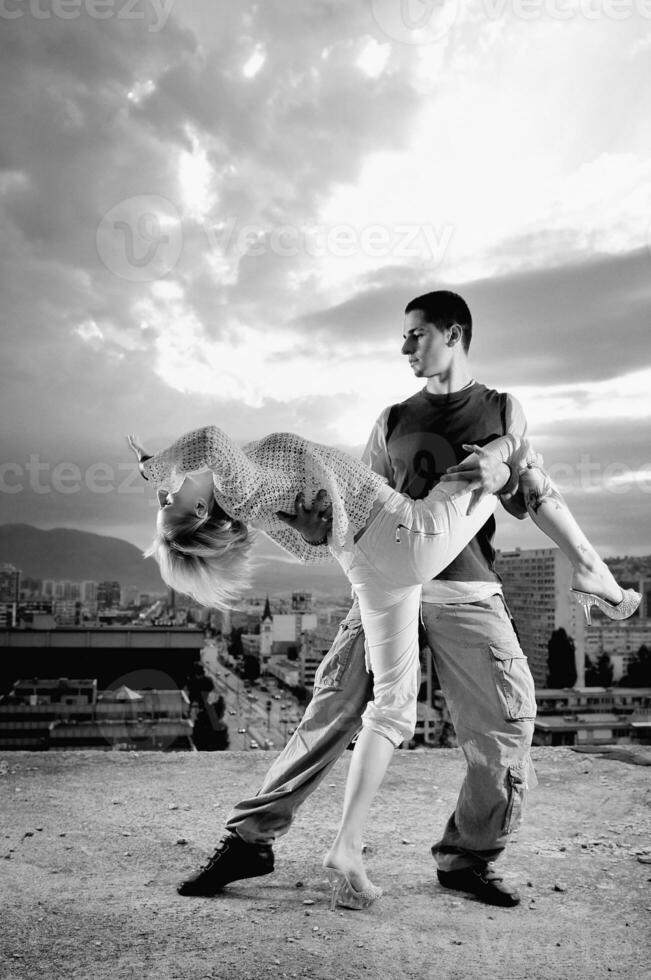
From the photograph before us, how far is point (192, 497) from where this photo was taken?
6.88 ft

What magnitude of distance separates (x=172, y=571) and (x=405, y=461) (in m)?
0.70

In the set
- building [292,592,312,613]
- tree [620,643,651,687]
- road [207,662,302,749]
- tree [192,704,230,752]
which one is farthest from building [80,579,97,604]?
tree [620,643,651,687]

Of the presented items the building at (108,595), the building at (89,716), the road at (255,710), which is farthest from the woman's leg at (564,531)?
the building at (108,595)

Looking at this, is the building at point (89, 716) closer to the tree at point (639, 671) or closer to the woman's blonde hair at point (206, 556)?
the woman's blonde hair at point (206, 556)

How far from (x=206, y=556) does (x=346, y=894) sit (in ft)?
3.13

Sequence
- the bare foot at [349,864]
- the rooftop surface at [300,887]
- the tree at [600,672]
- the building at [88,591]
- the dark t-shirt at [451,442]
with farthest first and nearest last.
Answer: the tree at [600,672]
the building at [88,591]
the dark t-shirt at [451,442]
the bare foot at [349,864]
the rooftop surface at [300,887]

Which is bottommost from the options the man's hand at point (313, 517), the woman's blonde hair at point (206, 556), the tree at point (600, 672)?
the tree at point (600, 672)

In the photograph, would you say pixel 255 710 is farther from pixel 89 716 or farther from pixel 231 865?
pixel 231 865

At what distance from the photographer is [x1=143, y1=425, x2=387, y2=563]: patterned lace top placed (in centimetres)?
199

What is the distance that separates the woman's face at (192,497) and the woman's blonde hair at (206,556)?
0.05ft

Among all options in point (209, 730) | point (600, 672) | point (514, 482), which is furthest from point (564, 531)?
point (600, 672)

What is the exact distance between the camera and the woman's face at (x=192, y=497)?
6.88 feet

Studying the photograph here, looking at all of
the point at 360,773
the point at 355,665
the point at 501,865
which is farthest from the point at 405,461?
the point at 501,865

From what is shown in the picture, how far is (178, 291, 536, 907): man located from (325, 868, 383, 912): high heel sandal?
18cm
